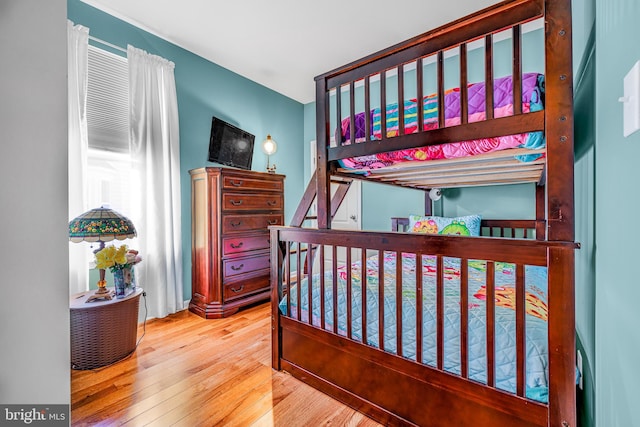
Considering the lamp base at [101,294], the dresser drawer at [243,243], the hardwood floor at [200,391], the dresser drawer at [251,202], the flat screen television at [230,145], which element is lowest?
the hardwood floor at [200,391]

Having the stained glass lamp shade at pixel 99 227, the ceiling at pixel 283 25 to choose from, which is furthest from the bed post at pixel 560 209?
the stained glass lamp shade at pixel 99 227

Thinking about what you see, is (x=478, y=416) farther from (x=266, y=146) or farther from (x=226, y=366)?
(x=266, y=146)

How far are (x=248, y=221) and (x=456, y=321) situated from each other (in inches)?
85.3

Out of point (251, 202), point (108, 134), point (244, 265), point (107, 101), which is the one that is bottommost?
point (244, 265)

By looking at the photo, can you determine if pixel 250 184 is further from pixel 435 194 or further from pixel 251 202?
pixel 435 194

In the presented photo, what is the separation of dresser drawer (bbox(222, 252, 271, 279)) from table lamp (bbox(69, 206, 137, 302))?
97 cm

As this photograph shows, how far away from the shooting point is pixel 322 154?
1505 millimetres

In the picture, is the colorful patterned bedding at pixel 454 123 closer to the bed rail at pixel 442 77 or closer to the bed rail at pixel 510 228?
the bed rail at pixel 442 77

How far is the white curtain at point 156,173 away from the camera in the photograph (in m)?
2.46

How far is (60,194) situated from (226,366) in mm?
1679

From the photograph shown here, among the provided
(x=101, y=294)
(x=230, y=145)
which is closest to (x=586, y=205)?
(x=101, y=294)
